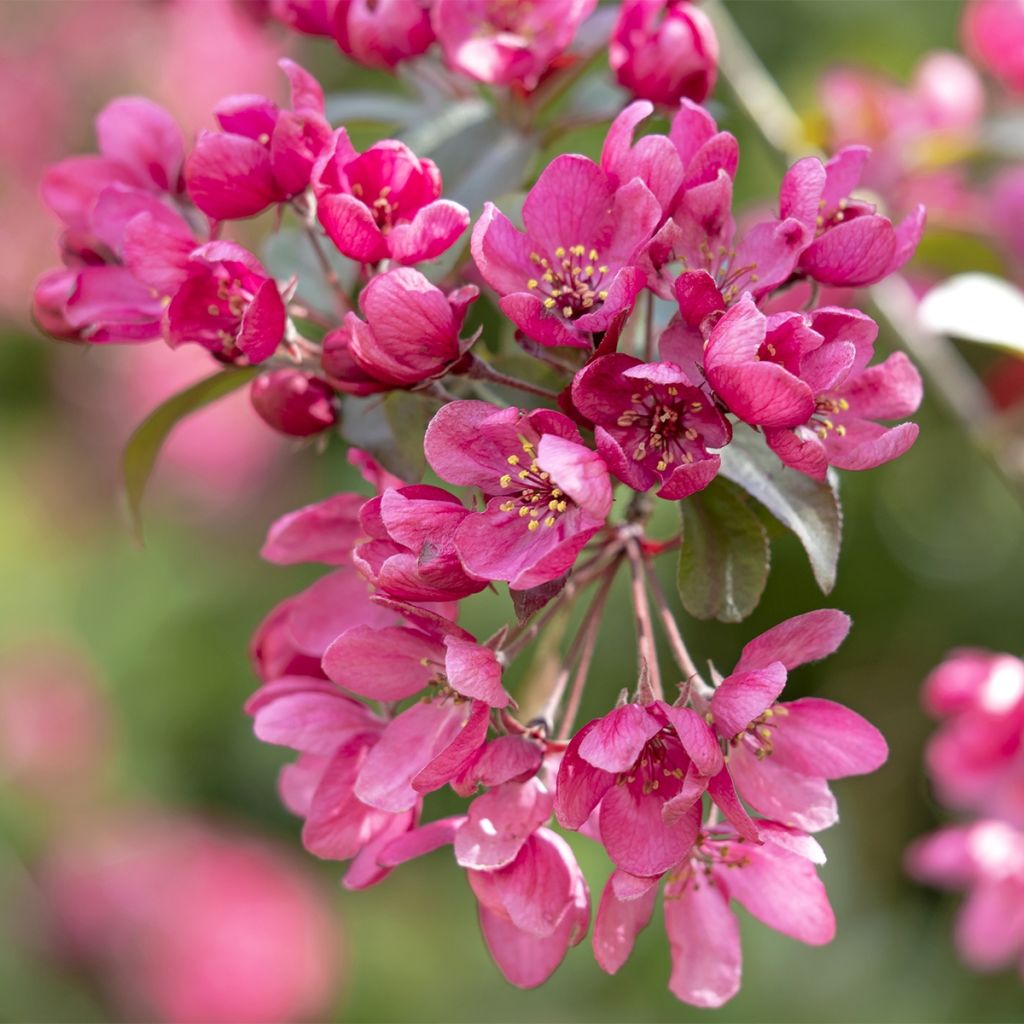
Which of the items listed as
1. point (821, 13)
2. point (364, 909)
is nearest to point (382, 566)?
point (364, 909)

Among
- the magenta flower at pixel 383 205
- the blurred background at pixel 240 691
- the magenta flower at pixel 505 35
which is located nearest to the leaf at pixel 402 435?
the magenta flower at pixel 383 205

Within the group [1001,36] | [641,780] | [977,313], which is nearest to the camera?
[641,780]

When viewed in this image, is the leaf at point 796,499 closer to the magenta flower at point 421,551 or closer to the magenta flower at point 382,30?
the magenta flower at point 421,551

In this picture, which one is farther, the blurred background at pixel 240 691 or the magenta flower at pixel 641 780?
the blurred background at pixel 240 691

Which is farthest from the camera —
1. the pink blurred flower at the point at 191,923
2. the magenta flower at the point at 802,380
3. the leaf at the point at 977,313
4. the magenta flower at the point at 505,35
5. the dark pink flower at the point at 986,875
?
the pink blurred flower at the point at 191,923

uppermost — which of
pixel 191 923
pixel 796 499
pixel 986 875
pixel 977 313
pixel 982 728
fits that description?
pixel 796 499

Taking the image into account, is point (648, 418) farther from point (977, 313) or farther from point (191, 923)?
point (191, 923)

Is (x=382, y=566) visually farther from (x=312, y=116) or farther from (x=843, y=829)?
(x=843, y=829)

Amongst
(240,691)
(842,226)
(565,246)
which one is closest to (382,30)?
(565,246)
